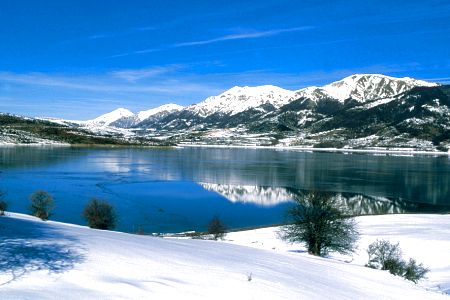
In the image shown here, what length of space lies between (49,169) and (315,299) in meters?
122

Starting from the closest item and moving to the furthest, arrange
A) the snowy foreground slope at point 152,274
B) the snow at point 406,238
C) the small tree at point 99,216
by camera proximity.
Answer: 1. the snowy foreground slope at point 152,274
2. the snow at point 406,238
3. the small tree at point 99,216

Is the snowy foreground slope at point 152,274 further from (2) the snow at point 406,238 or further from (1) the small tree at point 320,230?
(1) the small tree at point 320,230

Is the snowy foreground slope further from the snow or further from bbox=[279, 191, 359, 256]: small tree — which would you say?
bbox=[279, 191, 359, 256]: small tree

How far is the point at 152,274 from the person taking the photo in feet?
32.6

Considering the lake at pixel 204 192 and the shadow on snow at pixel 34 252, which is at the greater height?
the shadow on snow at pixel 34 252

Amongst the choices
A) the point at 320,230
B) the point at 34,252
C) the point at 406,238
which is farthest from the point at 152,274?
the point at 406,238

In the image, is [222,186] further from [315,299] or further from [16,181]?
[315,299]

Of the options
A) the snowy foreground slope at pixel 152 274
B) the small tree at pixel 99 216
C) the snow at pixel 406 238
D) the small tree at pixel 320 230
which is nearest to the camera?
the snowy foreground slope at pixel 152 274

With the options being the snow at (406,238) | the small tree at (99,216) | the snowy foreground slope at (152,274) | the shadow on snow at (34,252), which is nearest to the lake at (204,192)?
the small tree at (99,216)

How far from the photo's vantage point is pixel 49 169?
120 m

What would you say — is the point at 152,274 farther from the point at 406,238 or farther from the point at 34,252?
the point at 406,238

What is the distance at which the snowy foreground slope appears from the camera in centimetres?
840

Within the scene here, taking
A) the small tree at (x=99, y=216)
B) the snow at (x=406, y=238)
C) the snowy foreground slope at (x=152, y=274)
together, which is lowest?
the snow at (x=406, y=238)

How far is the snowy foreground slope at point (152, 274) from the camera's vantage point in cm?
840
